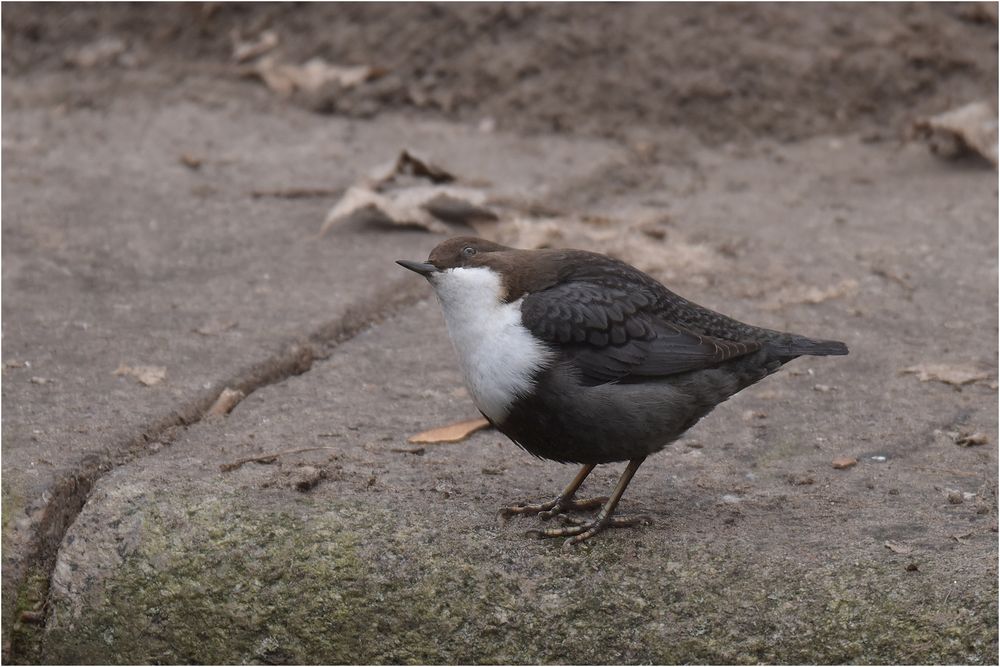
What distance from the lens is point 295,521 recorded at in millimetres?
3387

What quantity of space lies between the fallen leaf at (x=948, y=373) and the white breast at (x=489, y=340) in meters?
1.54

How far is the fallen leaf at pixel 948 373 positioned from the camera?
4.32 metres

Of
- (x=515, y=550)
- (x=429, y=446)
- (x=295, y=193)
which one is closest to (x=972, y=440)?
(x=515, y=550)

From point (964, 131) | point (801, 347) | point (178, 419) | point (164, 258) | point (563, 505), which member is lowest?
point (164, 258)

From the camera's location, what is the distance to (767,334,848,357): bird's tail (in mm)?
3680

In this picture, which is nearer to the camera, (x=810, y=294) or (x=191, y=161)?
(x=810, y=294)

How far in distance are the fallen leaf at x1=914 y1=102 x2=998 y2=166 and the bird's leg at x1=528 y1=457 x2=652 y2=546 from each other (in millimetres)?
3312

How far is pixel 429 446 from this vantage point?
12.8 feet

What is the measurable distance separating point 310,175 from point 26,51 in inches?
84.3

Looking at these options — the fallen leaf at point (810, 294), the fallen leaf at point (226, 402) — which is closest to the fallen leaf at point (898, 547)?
the fallen leaf at point (810, 294)

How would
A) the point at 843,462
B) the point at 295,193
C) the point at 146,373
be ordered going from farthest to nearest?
the point at 295,193 → the point at 146,373 → the point at 843,462

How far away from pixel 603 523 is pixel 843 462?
0.81 metres

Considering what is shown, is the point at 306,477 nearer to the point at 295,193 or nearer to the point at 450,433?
the point at 450,433

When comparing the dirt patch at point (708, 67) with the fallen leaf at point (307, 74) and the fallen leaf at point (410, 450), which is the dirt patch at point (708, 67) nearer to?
the fallen leaf at point (307, 74)
